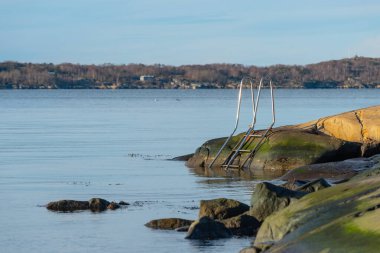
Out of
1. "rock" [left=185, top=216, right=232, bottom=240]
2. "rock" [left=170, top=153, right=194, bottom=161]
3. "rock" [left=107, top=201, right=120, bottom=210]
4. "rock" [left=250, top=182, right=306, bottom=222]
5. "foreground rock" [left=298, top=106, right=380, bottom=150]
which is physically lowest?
"rock" [left=170, top=153, right=194, bottom=161]

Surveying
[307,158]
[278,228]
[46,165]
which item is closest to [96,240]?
[278,228]

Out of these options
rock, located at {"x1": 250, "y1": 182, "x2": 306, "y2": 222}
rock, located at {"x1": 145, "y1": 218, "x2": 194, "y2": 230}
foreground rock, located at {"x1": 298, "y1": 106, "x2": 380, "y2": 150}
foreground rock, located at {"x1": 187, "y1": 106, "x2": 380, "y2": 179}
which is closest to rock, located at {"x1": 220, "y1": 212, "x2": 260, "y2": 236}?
rock, located at {"x1": 250, "y1": 182, "x2": 306, "y2": 222}

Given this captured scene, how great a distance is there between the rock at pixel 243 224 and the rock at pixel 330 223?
1.66m

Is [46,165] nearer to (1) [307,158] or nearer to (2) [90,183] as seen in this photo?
(2) [90,183]

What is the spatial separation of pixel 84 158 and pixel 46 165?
2909mm

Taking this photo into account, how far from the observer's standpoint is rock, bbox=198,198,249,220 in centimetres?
1656

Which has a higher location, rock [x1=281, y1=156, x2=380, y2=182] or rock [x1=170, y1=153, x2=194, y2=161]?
rock [x1=281, y1=156, x2=380, y2=182]

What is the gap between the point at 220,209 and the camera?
16.6m

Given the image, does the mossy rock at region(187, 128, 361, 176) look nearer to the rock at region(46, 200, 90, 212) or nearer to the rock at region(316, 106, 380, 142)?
the rock at region(316, 106, 380, 142)

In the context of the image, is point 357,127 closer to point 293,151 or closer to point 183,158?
point 293,151

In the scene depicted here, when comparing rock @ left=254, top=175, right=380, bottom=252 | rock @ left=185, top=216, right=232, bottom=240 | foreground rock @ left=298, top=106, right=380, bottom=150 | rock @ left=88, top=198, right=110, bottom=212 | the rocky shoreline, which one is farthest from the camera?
foreground rock @ left=298, top=106, right=380, bottom=150

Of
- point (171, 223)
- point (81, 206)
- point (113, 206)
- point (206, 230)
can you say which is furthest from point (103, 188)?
point (206, 230)

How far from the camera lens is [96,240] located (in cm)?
1588

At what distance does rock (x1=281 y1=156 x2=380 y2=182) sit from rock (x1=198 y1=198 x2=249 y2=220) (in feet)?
18.3
